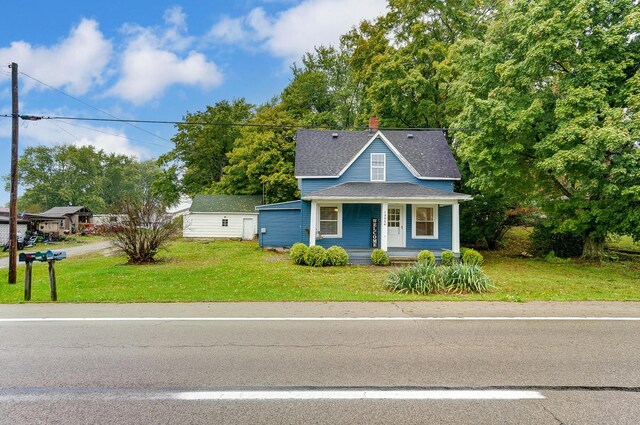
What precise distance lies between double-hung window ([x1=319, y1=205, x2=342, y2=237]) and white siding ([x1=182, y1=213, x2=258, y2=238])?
1260 centimetres

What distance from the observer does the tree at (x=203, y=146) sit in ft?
124

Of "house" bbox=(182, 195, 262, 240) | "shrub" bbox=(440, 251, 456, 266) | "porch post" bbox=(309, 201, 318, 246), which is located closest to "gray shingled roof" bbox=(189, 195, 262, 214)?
"house" bbox=(182, 195, 262, 240)

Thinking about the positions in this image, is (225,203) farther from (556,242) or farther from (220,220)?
(556,242)

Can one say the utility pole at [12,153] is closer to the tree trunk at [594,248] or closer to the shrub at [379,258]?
the shrub at [379,258]

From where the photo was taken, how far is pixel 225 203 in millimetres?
30734

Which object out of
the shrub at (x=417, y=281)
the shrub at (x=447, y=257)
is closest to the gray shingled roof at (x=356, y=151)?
the shrub at (x=447, y=257)

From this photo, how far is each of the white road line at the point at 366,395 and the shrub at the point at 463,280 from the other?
21.4 ft

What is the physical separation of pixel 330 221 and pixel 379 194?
128 inches

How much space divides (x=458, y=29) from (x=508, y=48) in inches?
386

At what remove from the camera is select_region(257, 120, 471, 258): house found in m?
17.2

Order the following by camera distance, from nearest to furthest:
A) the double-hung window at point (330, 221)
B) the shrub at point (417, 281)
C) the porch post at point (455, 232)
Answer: the shrub at point (417, 281) < the porch post at point (455, 232) < the double-hung window at point (330, 221)

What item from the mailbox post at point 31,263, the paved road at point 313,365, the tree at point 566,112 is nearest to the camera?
the paved road at point 313,365

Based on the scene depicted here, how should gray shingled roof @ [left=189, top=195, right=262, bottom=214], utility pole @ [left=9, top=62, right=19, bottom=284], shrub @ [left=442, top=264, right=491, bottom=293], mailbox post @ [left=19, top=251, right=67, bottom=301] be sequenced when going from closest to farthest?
1. mailbox post @ [left=19, top=251, right=67, bottom=301]
2. shrub @ [left=442, top=264, right=491, bottom=293]
3. utility pole @ [left=9, top=62, right=19, bottom=284]
4. gray shingled roof @ [left=189, top=195, right=262, bottom=214]

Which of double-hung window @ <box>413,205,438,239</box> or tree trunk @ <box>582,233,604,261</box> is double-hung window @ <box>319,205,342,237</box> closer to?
double-hung window @ <box>413,205,438,239</box>
